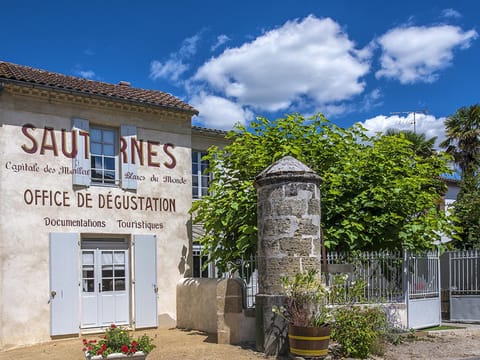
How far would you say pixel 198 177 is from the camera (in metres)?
15.9

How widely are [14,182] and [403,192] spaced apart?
8379mm

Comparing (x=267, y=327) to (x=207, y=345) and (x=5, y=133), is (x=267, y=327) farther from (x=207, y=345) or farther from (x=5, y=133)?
(x=5, y=133)

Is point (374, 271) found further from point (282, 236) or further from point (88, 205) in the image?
point (88, 205)

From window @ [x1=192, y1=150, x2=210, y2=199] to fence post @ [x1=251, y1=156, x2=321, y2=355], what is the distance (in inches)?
242

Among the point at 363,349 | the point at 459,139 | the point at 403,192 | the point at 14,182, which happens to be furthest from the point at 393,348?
the point at 459,139

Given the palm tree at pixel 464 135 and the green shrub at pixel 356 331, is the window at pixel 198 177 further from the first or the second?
the palm tree at pixel 464 135

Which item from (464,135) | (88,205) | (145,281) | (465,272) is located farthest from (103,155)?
A: (464,135)

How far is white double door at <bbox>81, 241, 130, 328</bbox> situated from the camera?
12992 millimetres

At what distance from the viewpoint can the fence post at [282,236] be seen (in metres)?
9.43

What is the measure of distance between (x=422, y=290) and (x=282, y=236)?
4662mm

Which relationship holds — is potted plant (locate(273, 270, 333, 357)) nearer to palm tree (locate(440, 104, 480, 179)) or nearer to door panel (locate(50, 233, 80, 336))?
door panel (locate(50, 233, 80, 336))

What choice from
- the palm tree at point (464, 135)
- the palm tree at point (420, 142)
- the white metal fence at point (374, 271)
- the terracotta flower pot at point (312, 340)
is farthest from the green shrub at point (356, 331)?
the palm tree at point (464, 135)

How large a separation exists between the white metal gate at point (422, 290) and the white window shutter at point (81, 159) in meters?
7.47

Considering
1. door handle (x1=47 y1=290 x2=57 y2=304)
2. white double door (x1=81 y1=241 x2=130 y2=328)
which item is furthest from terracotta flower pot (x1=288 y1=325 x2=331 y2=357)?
door handle (x1=47 y1=290 x2=57 y2=304)
